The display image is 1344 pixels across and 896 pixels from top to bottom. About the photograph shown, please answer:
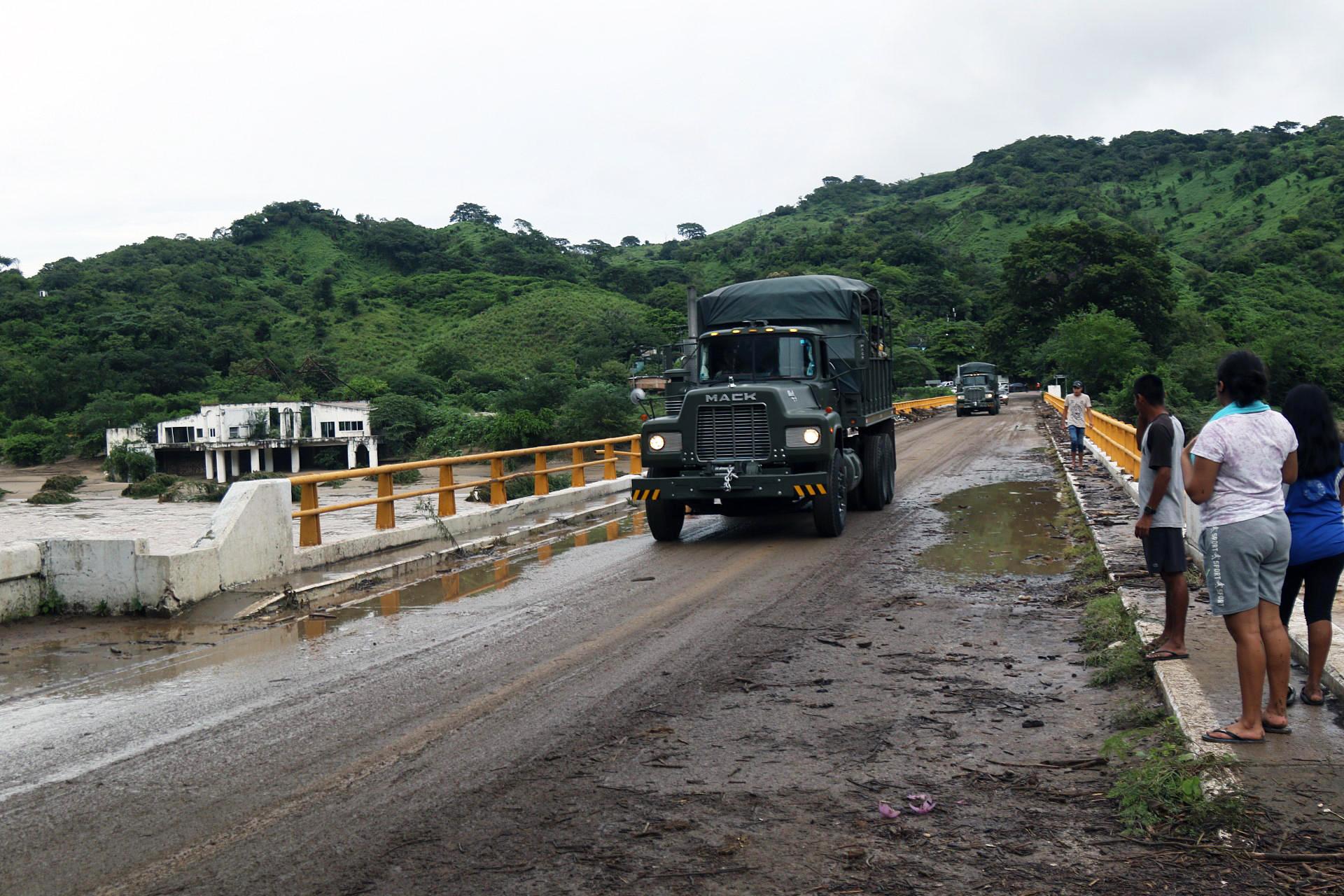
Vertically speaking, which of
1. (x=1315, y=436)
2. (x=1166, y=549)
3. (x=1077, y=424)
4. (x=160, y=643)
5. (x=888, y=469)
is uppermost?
(x=1315, y=436)

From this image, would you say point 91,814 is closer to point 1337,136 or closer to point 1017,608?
point 1017,608

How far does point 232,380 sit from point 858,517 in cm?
8465

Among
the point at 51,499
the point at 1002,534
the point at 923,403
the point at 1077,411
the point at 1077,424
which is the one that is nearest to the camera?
the point at 1002,534

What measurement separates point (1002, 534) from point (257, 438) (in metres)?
65.2

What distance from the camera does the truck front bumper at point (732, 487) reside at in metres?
13.1

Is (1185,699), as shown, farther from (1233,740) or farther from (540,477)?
(540,477)

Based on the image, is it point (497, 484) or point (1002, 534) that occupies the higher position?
point (497, 484)

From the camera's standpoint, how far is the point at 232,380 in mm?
90312

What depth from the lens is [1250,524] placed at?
17.1ft

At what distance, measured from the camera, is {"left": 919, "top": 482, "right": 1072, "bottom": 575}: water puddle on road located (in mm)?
11398

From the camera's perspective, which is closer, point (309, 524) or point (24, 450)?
point (309, 524)

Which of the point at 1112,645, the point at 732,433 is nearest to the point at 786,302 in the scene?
the point at 732,433

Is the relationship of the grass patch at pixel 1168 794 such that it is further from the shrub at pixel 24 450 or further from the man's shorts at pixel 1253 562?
the shrub at pixel 24 450

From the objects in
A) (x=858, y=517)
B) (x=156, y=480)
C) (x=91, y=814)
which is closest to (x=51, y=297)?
(x=156, y=480)
